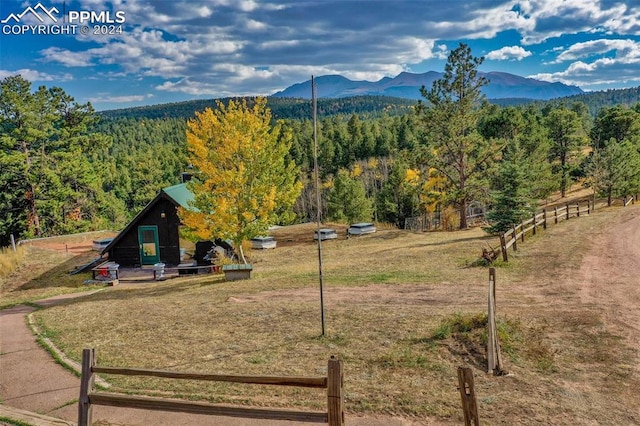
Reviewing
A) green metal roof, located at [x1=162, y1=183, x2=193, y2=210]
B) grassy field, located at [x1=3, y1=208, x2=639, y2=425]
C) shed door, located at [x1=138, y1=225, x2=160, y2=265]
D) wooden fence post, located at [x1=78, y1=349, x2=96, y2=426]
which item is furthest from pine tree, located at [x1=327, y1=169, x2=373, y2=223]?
wooden fence post, located at [x1=78, y1=349, x2=96, y2=426]

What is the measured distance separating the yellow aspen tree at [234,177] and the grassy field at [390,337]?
278cm

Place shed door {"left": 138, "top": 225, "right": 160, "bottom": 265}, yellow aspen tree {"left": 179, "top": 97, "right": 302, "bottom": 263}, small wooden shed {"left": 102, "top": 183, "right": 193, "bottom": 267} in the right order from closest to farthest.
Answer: yellow aspen tree {"left": 179, "top": 97, "right": 302, "bottom": 263} < small wooden shed {"left": 102, "top": 183, "right": 193, "bottom": 267} < shed door {"left": 138, "top": 225, "right": 160, "bottom": 265}

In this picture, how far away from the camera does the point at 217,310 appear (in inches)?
559

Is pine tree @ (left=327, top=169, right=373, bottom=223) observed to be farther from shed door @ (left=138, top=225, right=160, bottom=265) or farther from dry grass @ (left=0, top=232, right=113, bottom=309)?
shed door @ (left=138, top=225, right=160, bottom=265)

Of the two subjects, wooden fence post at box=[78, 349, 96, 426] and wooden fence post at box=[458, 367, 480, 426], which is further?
wooden fence post at box=[78, 349, 96, 426]

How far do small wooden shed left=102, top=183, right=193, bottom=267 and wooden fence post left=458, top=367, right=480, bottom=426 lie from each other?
21.6 meters

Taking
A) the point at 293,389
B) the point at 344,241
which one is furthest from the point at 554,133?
the point at 293,389

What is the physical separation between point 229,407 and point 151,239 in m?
21.6

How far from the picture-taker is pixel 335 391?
552 centimetres

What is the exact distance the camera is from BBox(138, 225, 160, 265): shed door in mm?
25422

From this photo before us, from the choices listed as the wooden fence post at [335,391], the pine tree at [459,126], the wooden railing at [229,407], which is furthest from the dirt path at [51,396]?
the pine tree at [459,126]

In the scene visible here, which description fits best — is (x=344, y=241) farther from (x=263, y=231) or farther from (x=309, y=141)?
(x=309, y=141)

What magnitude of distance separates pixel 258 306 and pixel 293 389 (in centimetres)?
647

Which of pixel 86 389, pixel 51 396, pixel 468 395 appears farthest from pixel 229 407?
pixel 51 396
